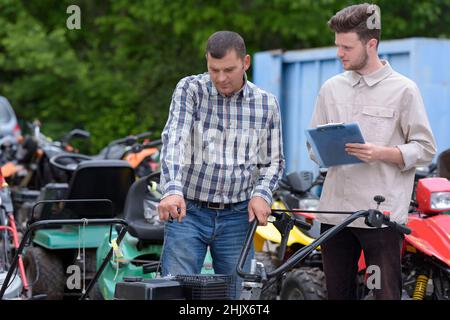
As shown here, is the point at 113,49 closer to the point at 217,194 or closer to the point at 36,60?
the point at 36,60

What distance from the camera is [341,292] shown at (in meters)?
4.38

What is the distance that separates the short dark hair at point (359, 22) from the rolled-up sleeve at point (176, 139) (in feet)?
2.27

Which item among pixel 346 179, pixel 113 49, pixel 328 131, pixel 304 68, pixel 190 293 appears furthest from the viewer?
pixel 113 49

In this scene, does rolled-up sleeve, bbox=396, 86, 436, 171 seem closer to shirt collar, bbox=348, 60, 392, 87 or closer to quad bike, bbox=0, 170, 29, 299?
shirt collar, bbox=348, 60, 392, 87

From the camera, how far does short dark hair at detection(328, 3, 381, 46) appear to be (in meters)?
4.22

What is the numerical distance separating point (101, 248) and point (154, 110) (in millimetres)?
10127

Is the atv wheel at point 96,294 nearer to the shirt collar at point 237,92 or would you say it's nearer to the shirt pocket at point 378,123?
the shirt collar at point 237,92

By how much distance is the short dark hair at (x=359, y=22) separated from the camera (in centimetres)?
422

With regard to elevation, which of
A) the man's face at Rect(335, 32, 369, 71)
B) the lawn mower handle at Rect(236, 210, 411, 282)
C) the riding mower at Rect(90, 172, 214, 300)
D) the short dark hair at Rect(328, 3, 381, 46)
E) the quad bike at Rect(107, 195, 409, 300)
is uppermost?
the short dark hair at Rect(328, 3, 381, 46)

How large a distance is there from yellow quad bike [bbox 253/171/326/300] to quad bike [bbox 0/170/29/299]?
1.40 meters

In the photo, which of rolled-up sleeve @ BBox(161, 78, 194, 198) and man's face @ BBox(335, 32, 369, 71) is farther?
man's face @ BBox(335, 32, 369, 71)

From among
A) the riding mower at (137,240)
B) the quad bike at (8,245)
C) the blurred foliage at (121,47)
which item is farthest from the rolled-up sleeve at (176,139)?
the blurred foliage at (121,47)

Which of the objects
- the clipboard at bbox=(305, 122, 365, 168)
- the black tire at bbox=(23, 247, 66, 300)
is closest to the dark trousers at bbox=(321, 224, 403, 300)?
the clipboard at bbox=(305, 122, 365, 168)

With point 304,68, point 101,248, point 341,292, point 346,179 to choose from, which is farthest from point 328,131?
point 304,68
